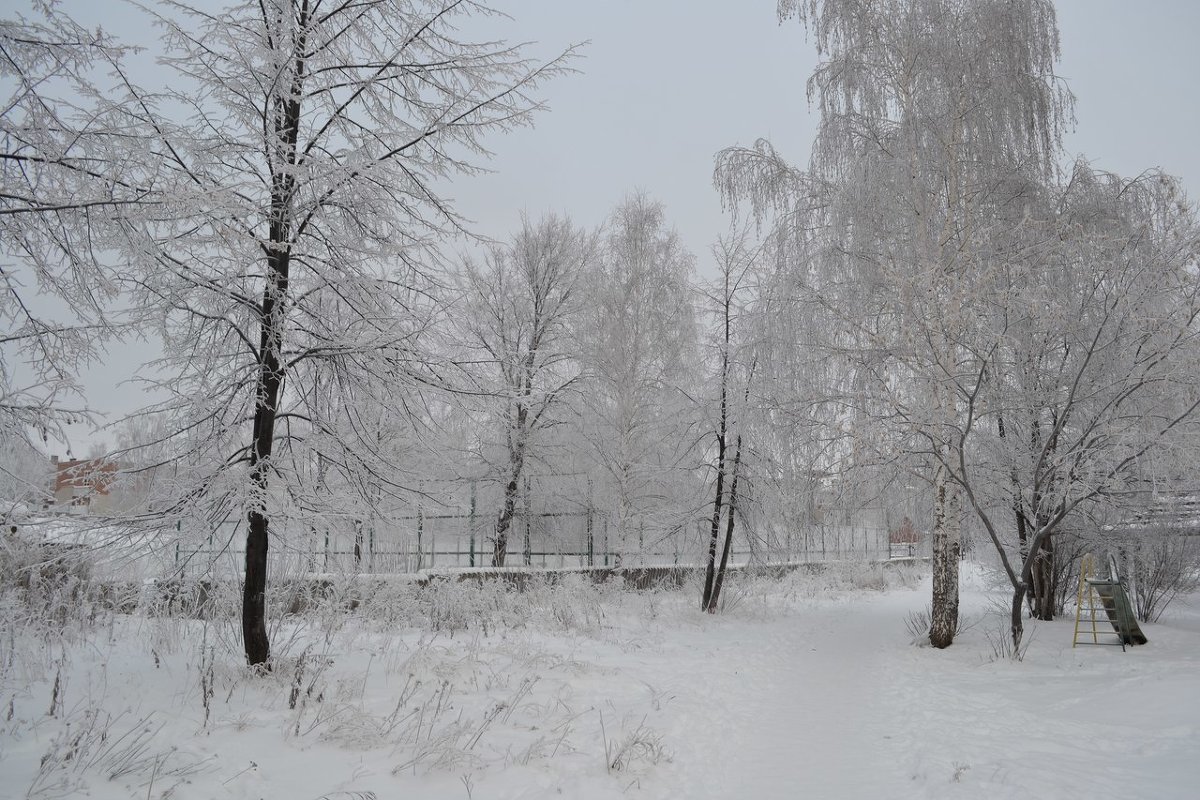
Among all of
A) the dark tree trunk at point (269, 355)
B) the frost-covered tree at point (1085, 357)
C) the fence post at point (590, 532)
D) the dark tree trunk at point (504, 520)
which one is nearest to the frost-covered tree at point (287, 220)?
the dark tree trunk at point (269, 355)

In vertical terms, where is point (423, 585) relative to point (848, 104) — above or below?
below

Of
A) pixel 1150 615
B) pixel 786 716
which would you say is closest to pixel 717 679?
pixel 786 716

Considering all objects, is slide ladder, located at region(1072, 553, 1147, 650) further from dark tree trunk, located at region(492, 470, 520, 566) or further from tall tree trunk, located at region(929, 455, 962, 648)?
dark tree trunk, located at region(492, 470, 520, 566)

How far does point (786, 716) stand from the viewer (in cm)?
611

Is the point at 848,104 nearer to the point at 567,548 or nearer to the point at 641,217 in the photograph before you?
the point at 641,217

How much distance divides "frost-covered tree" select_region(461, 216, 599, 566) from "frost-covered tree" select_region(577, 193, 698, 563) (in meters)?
0.88

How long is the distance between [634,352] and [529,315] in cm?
348

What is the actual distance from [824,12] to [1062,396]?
6.61m

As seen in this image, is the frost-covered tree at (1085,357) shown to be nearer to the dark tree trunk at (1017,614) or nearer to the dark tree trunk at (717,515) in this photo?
the dark tree trunk at (1017,614)

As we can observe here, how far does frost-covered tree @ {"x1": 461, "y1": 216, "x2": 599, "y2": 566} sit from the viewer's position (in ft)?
57.7

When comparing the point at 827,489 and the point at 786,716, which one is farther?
the point at 827,489

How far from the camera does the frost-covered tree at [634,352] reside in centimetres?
1673

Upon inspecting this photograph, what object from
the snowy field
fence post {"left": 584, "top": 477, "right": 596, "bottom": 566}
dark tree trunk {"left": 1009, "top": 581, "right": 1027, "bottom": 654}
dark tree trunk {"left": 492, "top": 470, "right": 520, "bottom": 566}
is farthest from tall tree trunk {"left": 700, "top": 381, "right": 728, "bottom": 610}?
dark tree trunk {"left": 492, "top": 470, "right": 520, "bottom": 566}

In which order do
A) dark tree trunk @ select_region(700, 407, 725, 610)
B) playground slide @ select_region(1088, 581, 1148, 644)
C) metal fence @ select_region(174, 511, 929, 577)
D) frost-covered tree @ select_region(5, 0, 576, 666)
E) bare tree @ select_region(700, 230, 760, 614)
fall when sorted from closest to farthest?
1. frost-covered tree @ select_region(5, 0, 576, 666)
2. metal fence @ select_region(174, 511, 929, 577)
3. playground slide @ select_region(1088, 581, 1148, 644)
4. bare tree @ select_region(700, 230, 760, 614)
5. dark tree trunk @ select_region(700, 407, 725, 610)
